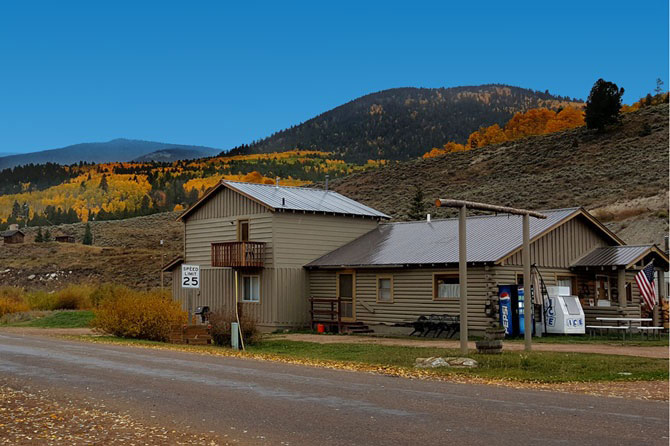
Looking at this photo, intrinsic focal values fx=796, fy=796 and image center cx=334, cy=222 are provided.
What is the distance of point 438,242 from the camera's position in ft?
102

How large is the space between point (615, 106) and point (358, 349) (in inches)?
2790

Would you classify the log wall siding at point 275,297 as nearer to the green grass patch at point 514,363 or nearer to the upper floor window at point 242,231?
the upper floor window at point 242,231

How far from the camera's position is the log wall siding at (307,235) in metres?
33.3

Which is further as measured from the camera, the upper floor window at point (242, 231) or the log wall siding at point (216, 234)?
the upper floor window at point (242, 231)

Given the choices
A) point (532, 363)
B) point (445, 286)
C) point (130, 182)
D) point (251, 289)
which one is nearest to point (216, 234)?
point (251, 289)

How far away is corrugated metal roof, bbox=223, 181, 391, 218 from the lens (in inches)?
1332

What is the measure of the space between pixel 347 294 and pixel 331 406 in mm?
21604

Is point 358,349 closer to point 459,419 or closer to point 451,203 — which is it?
point 451,203

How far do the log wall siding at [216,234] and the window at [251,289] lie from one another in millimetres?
1268

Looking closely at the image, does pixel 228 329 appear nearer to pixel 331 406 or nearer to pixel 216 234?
pixel 216 234

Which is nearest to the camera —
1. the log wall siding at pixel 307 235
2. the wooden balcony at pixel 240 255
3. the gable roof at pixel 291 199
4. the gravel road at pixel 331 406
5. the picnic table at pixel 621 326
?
the gravel road at pixel 331 406

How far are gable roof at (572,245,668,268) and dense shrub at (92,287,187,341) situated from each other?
49.0 ft

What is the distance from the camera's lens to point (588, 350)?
2138cm

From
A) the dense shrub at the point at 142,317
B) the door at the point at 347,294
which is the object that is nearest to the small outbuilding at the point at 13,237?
the door at the point at 347,294
